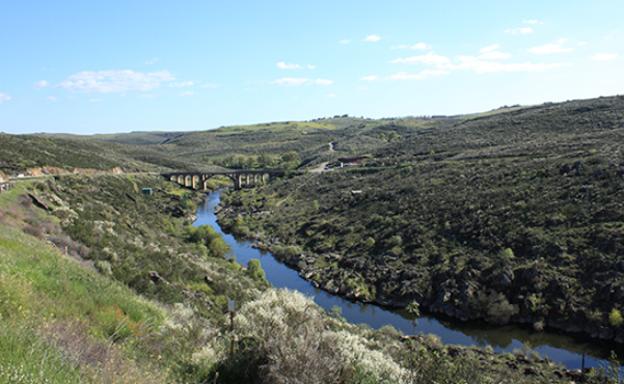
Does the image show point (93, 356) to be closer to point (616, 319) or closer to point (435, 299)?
point (616, 319)

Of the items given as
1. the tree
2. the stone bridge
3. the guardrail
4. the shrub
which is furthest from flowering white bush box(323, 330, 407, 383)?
the stone bridge

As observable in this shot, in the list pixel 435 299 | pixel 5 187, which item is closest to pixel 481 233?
pixel 435 299

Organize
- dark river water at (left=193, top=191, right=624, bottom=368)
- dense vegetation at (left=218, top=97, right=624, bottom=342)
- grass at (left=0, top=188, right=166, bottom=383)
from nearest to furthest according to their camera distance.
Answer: grass at (left=0, top=188, right=166, bottom=383) < dark river water at (left=193, top=191, right=624, bottom=368) < dense vegetation at (left=218, top=97, right=624, bottom=342)

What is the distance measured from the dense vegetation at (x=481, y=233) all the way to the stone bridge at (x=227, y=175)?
1057 inches

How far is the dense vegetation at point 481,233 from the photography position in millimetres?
31359

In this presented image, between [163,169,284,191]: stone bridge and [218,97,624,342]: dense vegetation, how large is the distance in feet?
88.1

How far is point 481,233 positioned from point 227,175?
72879 millimetres

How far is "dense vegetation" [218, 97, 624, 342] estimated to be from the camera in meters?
31.4

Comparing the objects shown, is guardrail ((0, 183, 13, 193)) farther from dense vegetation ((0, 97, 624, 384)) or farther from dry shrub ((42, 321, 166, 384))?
dry shrub ((42, 321, 166, 384))

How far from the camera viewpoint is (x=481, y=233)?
40344 mm

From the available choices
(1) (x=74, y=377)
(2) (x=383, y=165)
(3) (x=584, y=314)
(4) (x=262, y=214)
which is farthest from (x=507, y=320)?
(2) (x=383, y=165)

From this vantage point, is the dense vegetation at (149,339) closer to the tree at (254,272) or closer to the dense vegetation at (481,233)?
the tree at (254,272)

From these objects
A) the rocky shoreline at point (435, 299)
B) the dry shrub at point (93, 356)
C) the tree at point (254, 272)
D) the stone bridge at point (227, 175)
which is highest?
the dry shrub at point (93, 356)

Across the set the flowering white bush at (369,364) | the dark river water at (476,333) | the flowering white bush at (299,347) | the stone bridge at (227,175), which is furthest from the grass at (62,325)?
the stone bridge at (227,175)
